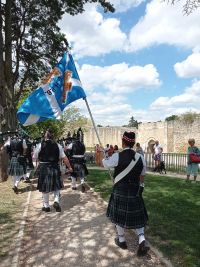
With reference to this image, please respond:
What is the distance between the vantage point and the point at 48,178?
9.05m

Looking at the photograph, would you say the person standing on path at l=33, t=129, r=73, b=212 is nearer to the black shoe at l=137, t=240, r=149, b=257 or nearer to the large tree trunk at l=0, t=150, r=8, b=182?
the black shoe at l=137, t=240, r=149, b=257

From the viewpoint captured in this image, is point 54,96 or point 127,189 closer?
point 127,189

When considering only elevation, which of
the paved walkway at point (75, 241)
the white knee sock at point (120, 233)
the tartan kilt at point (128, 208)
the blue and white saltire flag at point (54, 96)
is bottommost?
the paved walkway at point (75, 241)

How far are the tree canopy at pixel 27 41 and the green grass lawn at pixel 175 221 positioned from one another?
683 cm

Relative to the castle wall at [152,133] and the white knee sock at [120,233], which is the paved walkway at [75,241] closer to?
the white knee sock at [120,233]

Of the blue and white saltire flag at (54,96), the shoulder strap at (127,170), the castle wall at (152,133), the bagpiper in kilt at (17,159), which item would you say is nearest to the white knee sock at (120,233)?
the shoulder strap at (127,170)

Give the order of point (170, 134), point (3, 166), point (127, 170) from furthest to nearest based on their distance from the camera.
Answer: point (170, 134)
point (3, 166)
point (127, 170)

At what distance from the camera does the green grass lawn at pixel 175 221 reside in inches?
227

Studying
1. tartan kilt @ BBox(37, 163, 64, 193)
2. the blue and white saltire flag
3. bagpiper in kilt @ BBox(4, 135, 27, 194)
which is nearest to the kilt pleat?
bagpiper in kilt @ BBox(4, 135, 27, 194)

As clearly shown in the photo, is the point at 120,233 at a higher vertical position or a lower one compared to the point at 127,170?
lower

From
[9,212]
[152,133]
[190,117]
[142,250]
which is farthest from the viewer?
[152,133]

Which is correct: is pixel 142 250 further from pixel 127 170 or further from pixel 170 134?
pixel 170 134

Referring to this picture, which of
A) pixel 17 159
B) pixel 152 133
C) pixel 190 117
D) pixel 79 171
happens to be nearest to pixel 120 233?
pixel 79 171

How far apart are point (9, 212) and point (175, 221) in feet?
12.4
